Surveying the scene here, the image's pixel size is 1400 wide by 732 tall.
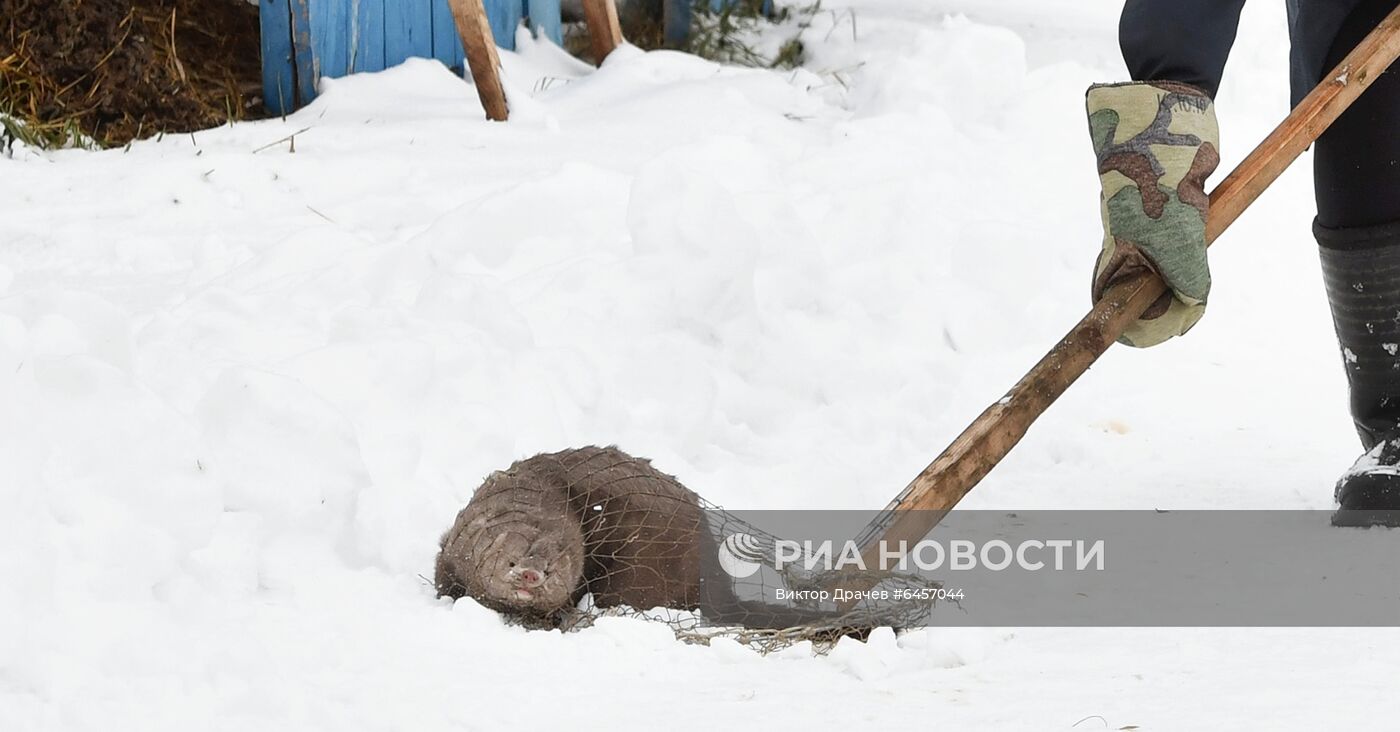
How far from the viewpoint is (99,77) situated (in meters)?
4.34

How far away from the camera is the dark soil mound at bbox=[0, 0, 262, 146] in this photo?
165 inches

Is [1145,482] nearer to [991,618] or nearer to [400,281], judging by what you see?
[991,618]

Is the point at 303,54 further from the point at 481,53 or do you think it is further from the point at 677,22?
the point at 677,22

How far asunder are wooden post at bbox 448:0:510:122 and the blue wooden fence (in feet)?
1.55

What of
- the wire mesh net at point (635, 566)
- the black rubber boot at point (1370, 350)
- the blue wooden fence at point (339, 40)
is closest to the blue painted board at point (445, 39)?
the blue wooden fence at point (339, 40)

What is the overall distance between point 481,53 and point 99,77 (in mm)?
1240

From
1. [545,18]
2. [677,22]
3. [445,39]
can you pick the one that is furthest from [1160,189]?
[677,22]

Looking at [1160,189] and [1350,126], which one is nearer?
[1160,189]

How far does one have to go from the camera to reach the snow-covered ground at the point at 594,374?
5.07ft

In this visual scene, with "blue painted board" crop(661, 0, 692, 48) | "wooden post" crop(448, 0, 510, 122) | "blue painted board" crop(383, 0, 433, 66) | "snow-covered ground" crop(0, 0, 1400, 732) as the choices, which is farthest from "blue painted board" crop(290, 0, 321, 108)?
"blue painted board" crop(661, 0, 692, 48)

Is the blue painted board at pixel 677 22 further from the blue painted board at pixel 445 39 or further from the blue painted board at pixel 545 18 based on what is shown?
the blue painted board at pixel 445 39

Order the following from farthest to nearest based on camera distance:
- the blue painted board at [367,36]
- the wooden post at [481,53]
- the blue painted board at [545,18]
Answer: the blue painted board at [545,18]
the blue painted board at [367,36]
the wooden post at [481,53]

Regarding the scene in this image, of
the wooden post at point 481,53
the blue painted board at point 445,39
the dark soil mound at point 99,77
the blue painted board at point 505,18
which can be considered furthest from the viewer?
the blue painted board at point 505,18

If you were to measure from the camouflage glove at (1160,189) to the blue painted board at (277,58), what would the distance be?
3.34 m
